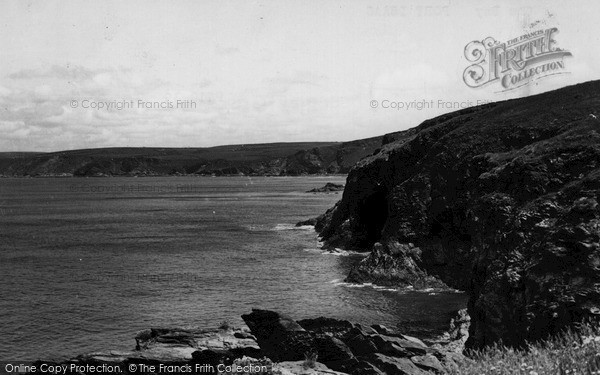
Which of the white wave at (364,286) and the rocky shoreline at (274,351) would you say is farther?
the white wave at (364,286)

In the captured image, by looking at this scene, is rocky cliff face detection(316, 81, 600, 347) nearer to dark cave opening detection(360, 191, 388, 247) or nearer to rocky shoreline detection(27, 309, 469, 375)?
dark cave opening detection(360, 191, 388, 247)

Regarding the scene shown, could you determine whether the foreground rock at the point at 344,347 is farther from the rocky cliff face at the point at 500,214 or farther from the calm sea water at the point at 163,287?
the calm sea water at the point at 163,287

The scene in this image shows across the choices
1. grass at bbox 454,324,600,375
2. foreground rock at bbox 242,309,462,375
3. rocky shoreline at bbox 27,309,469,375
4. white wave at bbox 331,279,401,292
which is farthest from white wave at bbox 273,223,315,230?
grass at bbox 454,324,600,375

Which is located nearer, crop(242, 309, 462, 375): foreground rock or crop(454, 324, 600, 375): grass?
crop(454, 324, 600, 375): grass

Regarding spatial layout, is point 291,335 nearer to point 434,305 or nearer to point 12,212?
point 434,305

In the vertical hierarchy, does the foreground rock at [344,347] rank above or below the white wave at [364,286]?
above

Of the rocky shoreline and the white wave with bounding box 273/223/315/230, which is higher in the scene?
the rocky shoreline

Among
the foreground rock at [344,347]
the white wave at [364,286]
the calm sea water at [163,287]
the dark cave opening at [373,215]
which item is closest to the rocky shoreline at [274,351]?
the foreground rock at [344,347]
